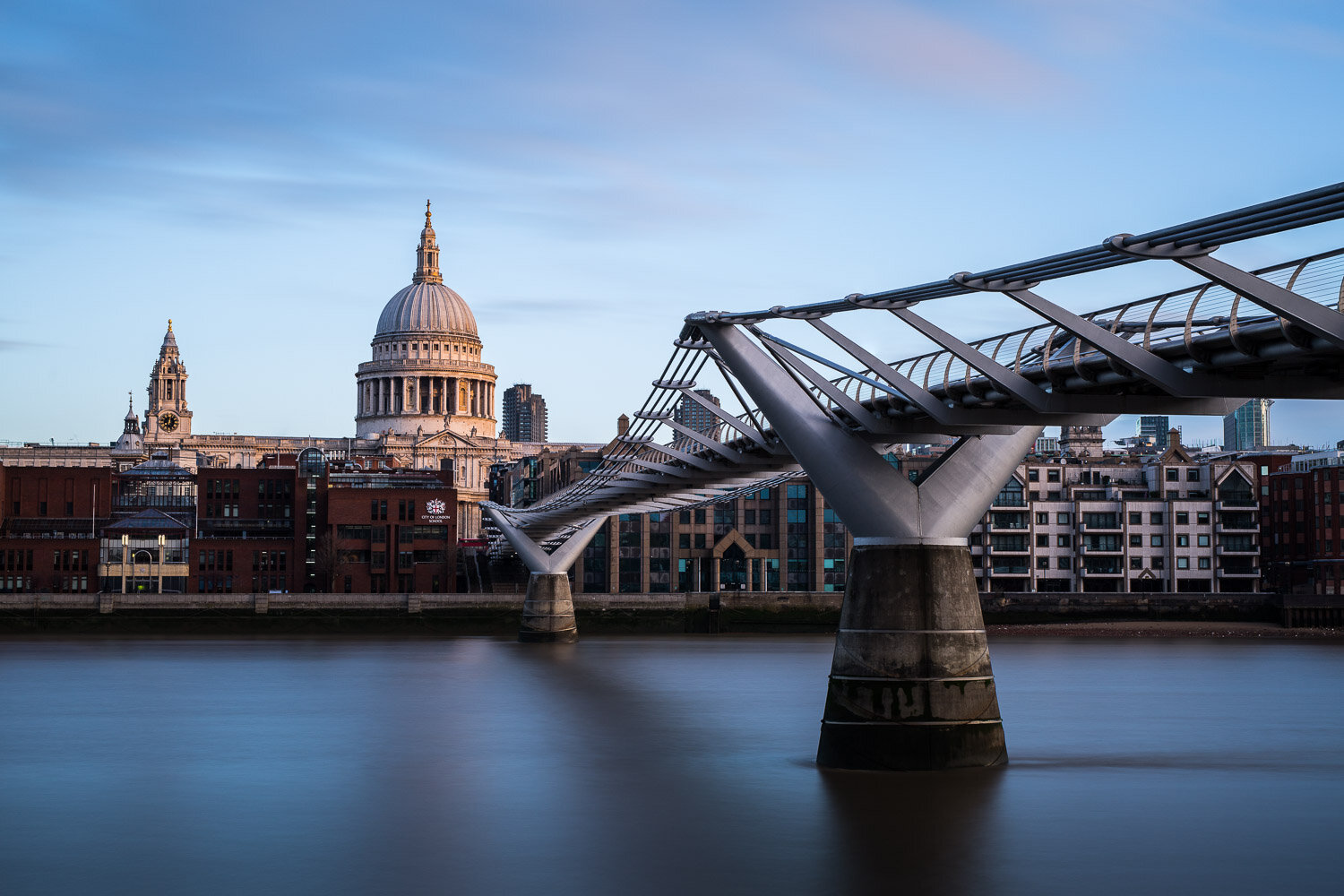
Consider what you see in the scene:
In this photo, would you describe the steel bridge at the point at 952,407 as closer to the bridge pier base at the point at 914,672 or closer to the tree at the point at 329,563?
the bridge pier base at the point at 914,672

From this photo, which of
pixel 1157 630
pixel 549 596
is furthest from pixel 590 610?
pixel 1157 630

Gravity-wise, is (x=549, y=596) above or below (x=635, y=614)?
above

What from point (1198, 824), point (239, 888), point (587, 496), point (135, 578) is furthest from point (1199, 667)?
point (135, 578)

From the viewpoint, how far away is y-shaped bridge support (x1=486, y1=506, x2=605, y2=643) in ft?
266

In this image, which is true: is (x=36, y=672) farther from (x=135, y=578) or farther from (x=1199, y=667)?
(x=135, y=578)

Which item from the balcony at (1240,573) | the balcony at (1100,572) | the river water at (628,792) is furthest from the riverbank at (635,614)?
the river water at (628,792)

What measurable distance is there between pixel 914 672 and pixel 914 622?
2.74ft

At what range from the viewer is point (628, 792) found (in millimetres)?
30047

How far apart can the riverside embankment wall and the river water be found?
36728 mm

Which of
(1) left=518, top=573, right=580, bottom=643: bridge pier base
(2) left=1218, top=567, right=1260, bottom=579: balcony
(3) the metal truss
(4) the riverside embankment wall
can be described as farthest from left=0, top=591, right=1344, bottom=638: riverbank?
(3) the metal truss

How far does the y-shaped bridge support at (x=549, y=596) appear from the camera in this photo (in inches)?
3191

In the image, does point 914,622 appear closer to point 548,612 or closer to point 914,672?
point 914,672

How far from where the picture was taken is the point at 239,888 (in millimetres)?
21766

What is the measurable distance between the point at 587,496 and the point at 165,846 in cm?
3697
